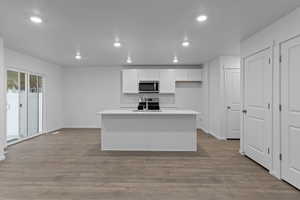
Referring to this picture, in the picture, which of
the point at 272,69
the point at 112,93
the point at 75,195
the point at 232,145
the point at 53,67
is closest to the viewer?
the point at 75,195

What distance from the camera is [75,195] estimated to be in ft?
7.86

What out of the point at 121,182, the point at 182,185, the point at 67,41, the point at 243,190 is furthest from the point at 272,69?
the point at 67,41

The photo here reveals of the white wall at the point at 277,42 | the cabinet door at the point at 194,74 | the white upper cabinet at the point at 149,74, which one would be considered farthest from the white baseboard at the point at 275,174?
the white upper cabinet at the point at 149,74

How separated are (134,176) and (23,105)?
14.2 ft

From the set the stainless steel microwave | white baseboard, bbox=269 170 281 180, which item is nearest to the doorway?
the stainless steel microwave

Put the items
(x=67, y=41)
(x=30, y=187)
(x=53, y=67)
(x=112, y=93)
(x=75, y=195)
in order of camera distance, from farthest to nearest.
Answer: (x=112, y=93) → (x=53, y=67) → (x=67, y=41) → (x=30, y=187) → (x=75, y=195)

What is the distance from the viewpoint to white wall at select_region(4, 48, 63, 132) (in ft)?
16.4

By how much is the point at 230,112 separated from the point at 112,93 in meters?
4.32

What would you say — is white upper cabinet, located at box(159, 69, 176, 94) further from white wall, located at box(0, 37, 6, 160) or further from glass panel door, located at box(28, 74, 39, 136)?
white wall, located at box(0, 37, 6, 160)

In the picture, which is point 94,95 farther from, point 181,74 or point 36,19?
point 36,19

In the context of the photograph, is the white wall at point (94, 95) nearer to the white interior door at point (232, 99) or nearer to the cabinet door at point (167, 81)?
the cabinet door at point (167, 81)

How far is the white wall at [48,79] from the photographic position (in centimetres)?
501

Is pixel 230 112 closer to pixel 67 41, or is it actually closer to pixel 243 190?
pixel 243 190

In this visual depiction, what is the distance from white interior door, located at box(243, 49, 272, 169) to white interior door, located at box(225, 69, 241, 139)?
1.55m
